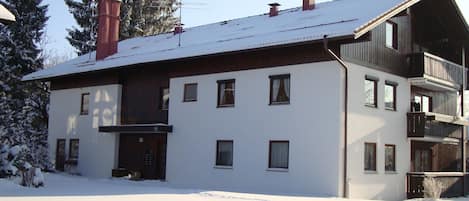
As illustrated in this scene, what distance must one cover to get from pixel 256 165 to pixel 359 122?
3.90 m

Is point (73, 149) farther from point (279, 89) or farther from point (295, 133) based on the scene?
point (295, 133)

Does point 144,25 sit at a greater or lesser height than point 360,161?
greater

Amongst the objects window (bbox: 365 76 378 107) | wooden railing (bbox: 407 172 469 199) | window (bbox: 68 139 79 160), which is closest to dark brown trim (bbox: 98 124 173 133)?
window (bbox: 68 139 79 160)

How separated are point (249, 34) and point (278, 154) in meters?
5.22

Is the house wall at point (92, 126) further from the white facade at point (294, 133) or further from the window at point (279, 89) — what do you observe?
the window at point (279, 89)

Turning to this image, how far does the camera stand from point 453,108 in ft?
92.9

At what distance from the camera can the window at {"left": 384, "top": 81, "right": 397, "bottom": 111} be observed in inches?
898

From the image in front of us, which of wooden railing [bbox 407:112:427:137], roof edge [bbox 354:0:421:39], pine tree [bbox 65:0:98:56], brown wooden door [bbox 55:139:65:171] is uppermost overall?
pine tree [bbox 65:0:98:56]

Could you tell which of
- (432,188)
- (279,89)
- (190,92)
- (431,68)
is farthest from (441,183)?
(190,92)

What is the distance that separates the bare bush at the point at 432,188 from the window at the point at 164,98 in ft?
35.6

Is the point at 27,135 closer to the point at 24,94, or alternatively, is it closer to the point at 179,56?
the point at 24,94

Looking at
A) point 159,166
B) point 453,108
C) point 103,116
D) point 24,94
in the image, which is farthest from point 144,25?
point 453,108

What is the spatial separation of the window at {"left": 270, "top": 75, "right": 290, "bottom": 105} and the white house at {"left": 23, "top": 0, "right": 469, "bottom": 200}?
0.17ft

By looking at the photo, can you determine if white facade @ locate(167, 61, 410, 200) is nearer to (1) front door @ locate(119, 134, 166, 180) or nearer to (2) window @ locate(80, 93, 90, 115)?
(1) front door @ locate(119, 134, 166, 180)
